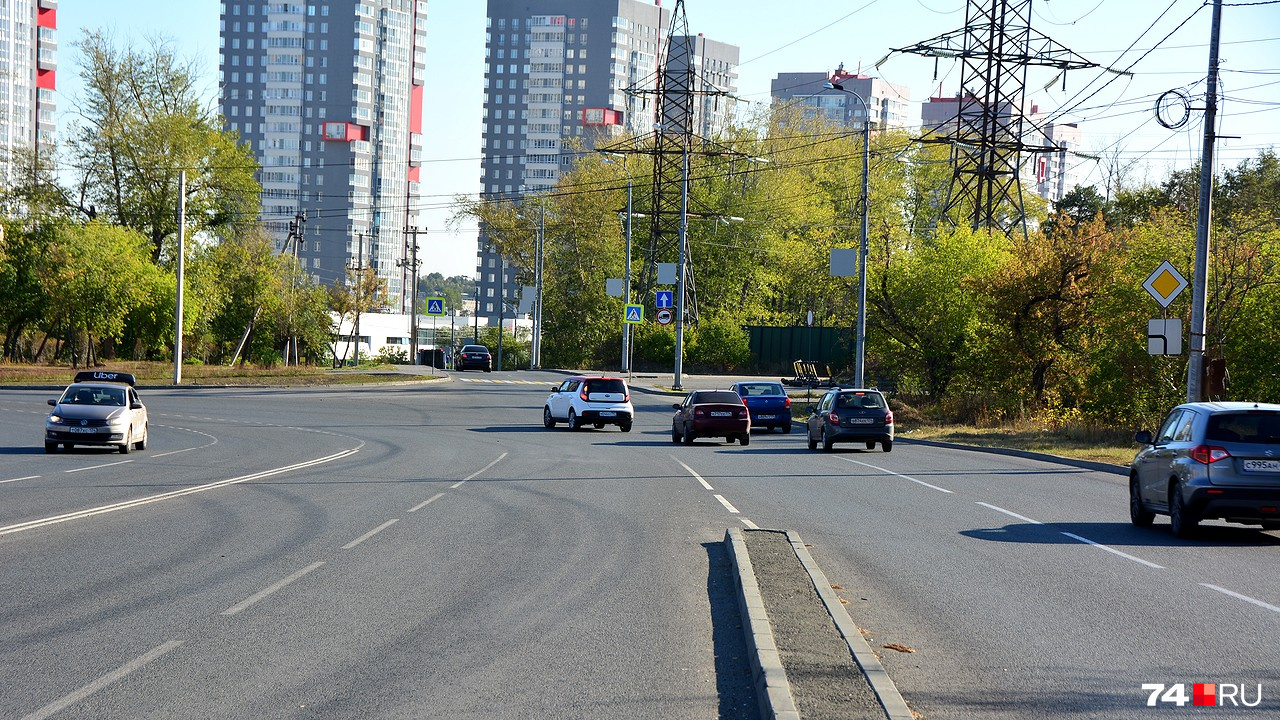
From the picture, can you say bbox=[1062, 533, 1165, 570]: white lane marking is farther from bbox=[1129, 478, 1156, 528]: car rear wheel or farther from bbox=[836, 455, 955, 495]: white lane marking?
bbox=[836, 455, 955, 495]: white lane marking

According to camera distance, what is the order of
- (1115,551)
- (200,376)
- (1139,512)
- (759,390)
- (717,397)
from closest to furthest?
(1115,551) → (1139,512) → (717,397) → (759,390) → (200,376)

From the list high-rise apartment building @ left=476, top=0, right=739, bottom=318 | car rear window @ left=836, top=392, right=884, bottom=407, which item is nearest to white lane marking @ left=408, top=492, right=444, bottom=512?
car rear window @ left=836, top=392, right=884, bottom=407

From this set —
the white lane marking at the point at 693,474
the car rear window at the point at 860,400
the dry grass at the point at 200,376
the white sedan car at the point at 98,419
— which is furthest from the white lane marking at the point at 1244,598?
the dry grass at the point at 200,376

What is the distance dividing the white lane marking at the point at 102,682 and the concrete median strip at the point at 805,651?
11.7 ft

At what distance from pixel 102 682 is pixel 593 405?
28710 mm

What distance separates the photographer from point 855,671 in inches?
276

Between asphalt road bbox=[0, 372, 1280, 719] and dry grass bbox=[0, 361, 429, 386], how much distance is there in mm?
35756

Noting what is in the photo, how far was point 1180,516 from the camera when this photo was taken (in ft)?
46.4

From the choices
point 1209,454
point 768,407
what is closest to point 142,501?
point 1209,454

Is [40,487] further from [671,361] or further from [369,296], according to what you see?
[369,296]

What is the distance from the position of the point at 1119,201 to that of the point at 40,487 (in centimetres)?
6757

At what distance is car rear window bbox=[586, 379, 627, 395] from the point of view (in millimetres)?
35938

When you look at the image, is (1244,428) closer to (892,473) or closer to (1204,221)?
(892,473)

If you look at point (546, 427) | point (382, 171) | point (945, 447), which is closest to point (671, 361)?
point (546, 427)
